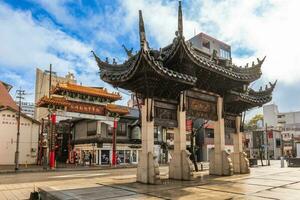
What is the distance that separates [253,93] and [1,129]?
1315 inches

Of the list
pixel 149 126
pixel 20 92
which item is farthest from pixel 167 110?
pixel 20 92

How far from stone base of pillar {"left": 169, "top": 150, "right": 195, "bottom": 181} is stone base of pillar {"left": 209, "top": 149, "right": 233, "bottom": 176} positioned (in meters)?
3.43

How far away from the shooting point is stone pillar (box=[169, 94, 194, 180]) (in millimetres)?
16078

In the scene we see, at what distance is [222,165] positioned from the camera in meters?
19.0

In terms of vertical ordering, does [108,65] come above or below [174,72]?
above

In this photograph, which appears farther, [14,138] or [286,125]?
[286,125]

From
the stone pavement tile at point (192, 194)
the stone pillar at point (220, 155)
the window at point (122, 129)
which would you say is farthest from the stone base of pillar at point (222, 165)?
the window at point (122, 129)

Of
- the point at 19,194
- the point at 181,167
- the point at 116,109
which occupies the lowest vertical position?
the point at 19,194

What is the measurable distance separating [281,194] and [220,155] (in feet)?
25.8

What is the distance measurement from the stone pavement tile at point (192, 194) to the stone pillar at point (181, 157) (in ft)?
10.6

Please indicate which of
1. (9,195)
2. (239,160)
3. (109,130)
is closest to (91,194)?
(9,195)

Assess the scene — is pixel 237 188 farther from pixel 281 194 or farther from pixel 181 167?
pixel 181 167

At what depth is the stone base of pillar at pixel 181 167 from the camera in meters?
16.0

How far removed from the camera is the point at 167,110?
55.1 feet
